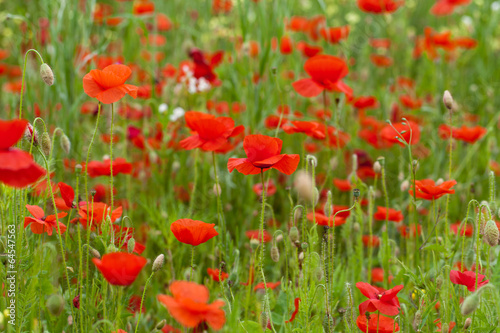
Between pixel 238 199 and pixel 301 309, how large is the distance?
1.13m

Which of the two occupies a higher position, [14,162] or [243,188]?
[14,162]

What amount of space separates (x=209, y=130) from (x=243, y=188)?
0.93 meters

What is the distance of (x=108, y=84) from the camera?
1425mm

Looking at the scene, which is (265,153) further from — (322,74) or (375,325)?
(322,74)

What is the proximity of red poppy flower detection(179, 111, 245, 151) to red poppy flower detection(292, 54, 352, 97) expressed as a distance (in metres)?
0.44

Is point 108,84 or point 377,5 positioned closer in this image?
point 108,84

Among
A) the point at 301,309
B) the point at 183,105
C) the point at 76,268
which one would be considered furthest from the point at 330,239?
the point at 183,105

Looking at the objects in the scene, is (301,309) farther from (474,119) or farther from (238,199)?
(474,119)

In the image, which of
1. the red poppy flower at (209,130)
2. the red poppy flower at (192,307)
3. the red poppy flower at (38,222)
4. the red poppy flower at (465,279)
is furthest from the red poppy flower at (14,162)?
the red poppy flower at (465,279)

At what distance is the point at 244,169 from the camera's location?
4.70 feet

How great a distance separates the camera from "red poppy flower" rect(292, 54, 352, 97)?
1.94m

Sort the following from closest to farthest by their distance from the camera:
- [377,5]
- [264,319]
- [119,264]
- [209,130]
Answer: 1. [119,264]
2. [264,319]
3. [209,130]
4. [377,5]

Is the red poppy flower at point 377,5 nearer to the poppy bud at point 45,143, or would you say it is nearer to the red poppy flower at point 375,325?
the red poppy flower at point 375,325

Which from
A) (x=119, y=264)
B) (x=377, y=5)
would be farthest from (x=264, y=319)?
(x=377, y=5)
